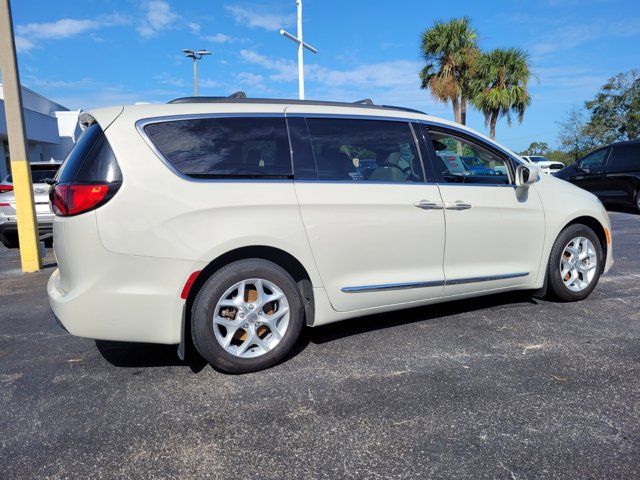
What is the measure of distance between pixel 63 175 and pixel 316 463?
232 centimetres

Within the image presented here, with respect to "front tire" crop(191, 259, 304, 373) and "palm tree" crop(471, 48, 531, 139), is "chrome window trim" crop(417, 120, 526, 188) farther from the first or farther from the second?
"palm tree" crop(471, 48, 531, 139)

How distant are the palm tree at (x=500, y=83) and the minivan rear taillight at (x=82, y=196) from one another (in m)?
27.0

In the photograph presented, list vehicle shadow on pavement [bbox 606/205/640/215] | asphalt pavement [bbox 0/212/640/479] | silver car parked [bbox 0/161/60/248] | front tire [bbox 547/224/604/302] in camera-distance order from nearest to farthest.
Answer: asphalt pavement [bbox 0/212/640/479]
front tire [bbox 547/224/604/302]
silver car parked [bbox 0/161/60/248]
vehicle shadow on pavement [bbox 606/205/640/215]

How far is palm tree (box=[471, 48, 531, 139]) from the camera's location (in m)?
27.0

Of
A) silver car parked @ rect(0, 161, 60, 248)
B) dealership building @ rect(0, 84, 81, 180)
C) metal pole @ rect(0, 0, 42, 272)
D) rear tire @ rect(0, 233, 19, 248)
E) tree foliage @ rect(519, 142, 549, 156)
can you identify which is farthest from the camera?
tree foliage @ rect(519, 142, 549, 156)

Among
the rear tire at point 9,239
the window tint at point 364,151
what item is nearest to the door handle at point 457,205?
the window tint at point 364,151

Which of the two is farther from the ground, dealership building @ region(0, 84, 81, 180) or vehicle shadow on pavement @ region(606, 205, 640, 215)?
dealership building @ region(0, 84, 81, 180)

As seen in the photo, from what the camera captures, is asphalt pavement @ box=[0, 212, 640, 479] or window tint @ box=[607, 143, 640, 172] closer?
asphalt pavement @ box=[0, 212, 640, 479]

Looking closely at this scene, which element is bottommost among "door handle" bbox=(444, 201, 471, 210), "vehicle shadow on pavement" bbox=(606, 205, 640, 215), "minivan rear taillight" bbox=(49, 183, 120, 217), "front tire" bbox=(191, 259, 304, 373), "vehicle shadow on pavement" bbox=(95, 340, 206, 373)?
"vehicle shadow on pavement" bbox=(95, 340, 206, 373)

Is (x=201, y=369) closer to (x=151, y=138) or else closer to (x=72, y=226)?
(x=72, y=226)

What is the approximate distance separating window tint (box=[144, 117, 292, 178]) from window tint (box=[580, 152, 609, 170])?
1186cm

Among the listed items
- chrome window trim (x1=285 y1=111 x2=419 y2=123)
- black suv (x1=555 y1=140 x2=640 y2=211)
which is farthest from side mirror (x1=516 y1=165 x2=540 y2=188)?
black suv (x1=555 y1=140 x2=640 y2=211)

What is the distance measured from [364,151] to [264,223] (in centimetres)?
106

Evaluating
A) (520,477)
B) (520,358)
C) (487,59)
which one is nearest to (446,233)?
(520,358)
